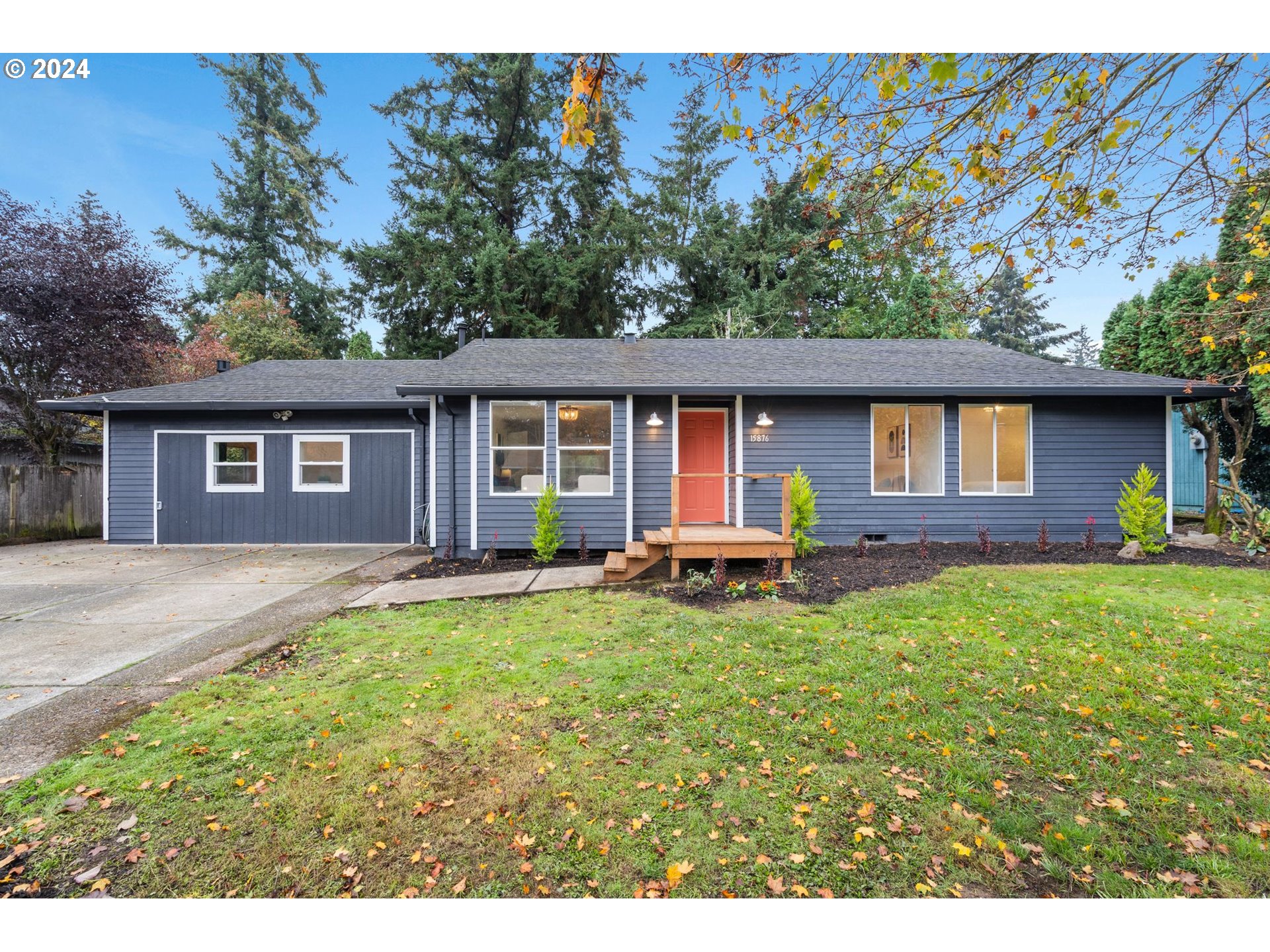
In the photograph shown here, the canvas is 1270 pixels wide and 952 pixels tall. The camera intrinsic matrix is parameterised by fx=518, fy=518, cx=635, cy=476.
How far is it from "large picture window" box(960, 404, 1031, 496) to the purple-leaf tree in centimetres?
1658

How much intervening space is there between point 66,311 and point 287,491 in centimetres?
664

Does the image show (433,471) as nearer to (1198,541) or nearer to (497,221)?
(1198,541)

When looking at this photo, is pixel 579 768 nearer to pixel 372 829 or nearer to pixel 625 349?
pixel 372 829

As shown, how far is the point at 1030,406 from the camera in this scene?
792 cm

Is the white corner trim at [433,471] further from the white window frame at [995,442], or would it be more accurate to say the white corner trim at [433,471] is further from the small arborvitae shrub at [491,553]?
the white window frame at [995,442]

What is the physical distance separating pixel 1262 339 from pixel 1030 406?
111 inches

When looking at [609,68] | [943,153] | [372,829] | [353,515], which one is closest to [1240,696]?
[943,153]

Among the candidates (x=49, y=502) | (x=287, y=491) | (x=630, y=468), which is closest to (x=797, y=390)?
(x=630, y=468)

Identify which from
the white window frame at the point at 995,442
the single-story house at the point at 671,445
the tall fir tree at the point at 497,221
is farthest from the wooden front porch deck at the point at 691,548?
the tall fir tree at the point at 497,221

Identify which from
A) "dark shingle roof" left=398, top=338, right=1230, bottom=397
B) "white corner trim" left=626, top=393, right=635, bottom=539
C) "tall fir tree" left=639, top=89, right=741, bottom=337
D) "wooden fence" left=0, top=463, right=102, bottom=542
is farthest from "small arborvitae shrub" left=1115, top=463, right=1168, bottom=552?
"wooden fence" left=0, top=463, right=102, bottom=542

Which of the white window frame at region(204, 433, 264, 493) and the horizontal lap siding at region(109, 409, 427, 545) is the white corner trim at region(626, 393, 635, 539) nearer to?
the horizontal lap siding at region(109, 409, 427, 545)

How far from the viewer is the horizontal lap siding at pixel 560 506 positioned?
750 centimetres
